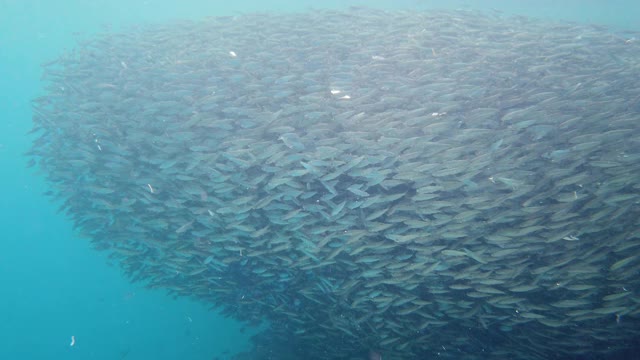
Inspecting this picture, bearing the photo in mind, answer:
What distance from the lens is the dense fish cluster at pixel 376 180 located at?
5938 mm

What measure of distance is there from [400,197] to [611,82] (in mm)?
4708

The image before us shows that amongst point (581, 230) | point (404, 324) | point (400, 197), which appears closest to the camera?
point (581, 230)

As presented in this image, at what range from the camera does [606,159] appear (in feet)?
19.4

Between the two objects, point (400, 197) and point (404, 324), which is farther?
point (404, 324)

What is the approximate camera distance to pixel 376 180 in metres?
6.19

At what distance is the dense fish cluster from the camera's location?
5.94 meters

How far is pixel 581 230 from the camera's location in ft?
18.7

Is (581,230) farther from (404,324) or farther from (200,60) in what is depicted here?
(200,60)

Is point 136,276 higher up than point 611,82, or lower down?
lower down

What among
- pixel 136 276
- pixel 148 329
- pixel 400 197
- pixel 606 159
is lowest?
pixel 148 329

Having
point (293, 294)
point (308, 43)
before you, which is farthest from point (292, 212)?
point (308, 43)

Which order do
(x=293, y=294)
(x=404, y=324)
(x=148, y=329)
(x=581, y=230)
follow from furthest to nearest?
(x=148, y=329)
(x=293, y=294)
(x=404, y=324)
(x=581, y=230)

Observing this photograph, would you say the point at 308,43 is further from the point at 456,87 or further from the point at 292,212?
the point at 292,212

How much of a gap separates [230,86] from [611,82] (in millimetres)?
7081
